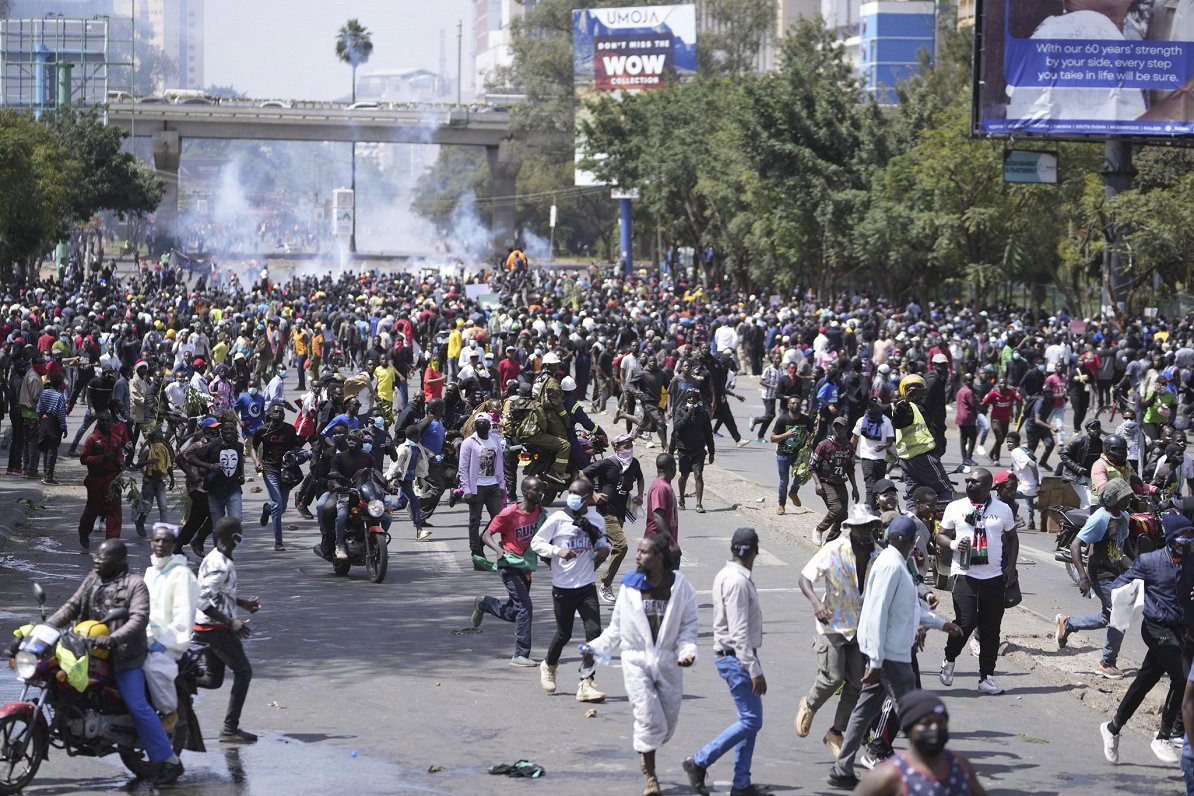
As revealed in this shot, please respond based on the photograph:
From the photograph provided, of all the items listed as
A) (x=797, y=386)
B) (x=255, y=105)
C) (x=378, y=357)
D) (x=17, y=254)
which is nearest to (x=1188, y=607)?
(x=797, y=386)

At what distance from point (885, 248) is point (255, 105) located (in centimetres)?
6299

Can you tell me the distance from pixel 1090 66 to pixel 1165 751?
95.5ft

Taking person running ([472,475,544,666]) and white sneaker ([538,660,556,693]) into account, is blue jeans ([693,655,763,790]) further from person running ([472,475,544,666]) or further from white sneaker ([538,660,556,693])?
person running ([472,475,544,666])

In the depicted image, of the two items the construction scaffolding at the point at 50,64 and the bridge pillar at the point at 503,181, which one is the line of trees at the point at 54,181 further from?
the bridge pillar at the point at 503,181

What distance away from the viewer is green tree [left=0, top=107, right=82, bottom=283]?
1641 inches

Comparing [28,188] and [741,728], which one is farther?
[28,188]

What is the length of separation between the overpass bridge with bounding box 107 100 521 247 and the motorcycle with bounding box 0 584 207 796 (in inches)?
3479

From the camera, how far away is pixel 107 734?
→ 26.5 ft

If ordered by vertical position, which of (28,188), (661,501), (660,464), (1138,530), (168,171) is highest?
(168,171)

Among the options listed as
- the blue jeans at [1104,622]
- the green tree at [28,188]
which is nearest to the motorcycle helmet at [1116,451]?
the blue jeans at [1104,622]

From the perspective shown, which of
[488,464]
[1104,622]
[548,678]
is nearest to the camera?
[548,678]

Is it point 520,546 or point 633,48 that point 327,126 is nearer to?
point 633,48

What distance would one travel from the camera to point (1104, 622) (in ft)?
37.3

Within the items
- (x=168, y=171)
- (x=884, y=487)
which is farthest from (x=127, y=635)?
(x=168, y=171)
